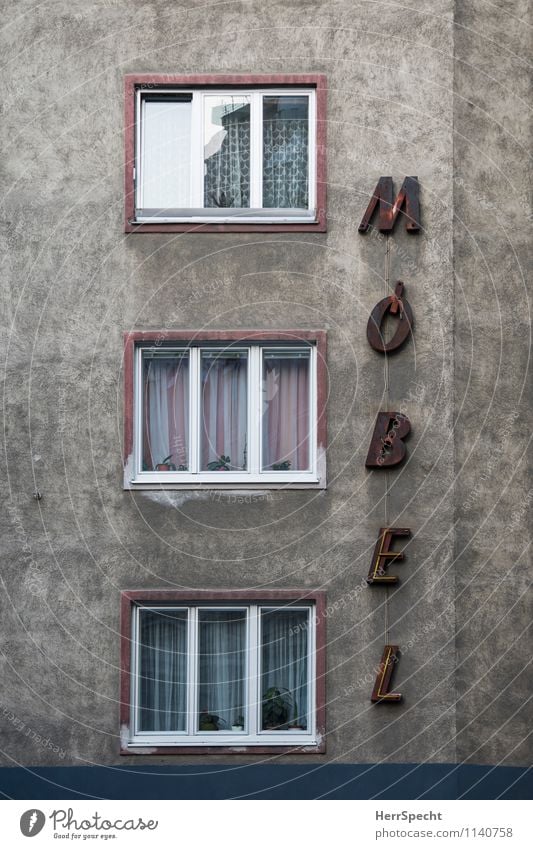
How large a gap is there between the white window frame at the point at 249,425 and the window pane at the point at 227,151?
71.7 inches

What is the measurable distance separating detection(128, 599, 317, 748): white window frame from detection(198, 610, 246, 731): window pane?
0.08 m

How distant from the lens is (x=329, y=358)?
1703cm

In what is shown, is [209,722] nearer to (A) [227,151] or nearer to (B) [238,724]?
(B) [238,724]

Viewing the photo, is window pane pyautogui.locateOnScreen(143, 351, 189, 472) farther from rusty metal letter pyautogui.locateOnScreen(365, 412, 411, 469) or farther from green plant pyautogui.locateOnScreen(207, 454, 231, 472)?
rusty metal letter pyautogui.locateOnScreen(365, 412, 411, 469)

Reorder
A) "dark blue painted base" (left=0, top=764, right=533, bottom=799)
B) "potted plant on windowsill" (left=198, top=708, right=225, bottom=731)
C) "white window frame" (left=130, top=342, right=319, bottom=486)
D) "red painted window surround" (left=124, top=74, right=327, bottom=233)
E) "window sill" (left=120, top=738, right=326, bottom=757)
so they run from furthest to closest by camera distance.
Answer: "red painted window surround" (left=124, top=74, right=327, bottom=233) < "white window frame" (left=130, top=342, right=319, bottom=486) < "potted plant on windowsill" (left=198, top=708, right=225, bottom=731) < "window sill" (left=120, top=738, right=326, bottom=757) < "dark blue painted base" (left=0, top=764, right=533, bottom=799)

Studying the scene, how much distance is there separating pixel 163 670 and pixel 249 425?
9.94ft

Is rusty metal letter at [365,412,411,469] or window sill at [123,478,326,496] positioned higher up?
rusty metal letter at [365,412,411,469]

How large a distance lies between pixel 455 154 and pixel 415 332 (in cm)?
217

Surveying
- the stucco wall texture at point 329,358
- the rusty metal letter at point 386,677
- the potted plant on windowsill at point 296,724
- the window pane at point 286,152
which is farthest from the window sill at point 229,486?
the window pane at point 286,152

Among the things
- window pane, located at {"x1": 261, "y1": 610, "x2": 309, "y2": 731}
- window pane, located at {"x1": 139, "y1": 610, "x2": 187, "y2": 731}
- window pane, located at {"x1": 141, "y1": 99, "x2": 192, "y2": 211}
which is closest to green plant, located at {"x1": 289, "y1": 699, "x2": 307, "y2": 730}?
window pane, located at {"x1": 261, "y1": 610, "x2": 309, "y2": 731}

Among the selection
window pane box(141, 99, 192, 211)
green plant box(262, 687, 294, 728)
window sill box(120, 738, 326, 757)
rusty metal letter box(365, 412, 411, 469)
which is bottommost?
window sill box(120, 738, 326, 757)

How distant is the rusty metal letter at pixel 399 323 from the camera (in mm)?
16875

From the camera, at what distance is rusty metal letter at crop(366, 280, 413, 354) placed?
16875 millimetres

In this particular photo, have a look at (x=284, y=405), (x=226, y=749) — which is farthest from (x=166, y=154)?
(x=226, y=749)
